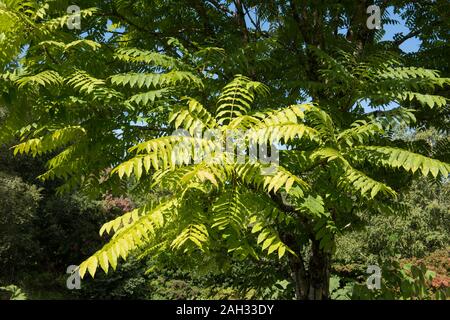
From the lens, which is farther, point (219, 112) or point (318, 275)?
point (318, 275)

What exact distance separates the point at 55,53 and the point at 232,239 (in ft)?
6.72

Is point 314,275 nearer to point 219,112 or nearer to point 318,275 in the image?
point 318,275

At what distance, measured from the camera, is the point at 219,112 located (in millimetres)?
3752

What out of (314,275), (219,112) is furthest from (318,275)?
(219,112)

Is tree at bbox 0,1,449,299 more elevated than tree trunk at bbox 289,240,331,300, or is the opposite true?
tree at bbox 0,1,449,299

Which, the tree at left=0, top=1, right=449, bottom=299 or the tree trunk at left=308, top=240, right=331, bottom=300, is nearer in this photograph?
the tree at left=0, top=1, right=449, bottom=299

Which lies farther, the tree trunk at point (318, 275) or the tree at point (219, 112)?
the tree trunk at point (318, 275)

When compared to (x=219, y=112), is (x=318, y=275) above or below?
below

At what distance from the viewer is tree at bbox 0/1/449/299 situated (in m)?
2.61

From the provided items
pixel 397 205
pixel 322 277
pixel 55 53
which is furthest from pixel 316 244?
pixel 55 53

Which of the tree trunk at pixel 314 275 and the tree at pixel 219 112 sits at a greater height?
the tree at pixel 219 112

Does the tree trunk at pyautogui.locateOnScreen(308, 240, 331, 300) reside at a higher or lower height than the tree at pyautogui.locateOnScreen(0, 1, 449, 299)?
lower

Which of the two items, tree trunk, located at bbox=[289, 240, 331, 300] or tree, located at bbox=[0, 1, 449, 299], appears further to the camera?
tree trunk, located at bbox=[289, 240, 331, 300]

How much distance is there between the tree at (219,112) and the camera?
103 inches
